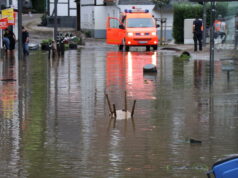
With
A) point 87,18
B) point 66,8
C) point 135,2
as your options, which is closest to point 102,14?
point 135,2

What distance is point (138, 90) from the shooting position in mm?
18578

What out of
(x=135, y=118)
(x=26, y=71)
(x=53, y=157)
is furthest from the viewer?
(x=26, y=71)

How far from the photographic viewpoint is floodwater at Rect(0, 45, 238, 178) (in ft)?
30.5

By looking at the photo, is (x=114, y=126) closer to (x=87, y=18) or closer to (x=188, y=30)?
(x=188, y=30)

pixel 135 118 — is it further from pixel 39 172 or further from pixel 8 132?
pixel 39 172

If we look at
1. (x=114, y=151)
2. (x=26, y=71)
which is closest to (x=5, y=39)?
(x=26, y=71)

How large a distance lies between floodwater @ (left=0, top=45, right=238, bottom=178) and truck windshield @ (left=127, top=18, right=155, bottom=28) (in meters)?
22.2

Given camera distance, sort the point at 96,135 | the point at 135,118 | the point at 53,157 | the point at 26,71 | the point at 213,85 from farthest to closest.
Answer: the point at 26,71 → the point at 213,85 → the point at 135,118 → the point at 96,135 → the point at 53,157

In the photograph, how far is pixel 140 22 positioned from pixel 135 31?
3.65 feet

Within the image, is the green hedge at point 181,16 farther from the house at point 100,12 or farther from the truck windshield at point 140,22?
the house at point 100,12

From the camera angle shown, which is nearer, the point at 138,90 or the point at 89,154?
the point at 89,154

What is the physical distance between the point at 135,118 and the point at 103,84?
22.1 ft

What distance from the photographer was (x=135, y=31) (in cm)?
4438

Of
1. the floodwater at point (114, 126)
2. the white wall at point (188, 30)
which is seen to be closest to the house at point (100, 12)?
the white wall at point (188, 30)
